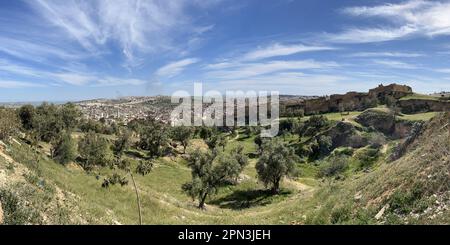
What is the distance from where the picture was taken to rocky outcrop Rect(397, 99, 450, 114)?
150750 mm

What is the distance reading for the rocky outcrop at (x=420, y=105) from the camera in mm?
150750

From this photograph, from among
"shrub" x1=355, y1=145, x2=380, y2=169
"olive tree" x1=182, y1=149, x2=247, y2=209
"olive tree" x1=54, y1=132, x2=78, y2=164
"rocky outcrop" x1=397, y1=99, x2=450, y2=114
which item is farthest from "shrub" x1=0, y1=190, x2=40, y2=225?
"rocky outcrop" x1=397, y1=99, x2=450, y2=114

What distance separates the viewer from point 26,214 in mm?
14664

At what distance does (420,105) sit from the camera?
158250mm

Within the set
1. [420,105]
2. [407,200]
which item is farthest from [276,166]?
[420,105]

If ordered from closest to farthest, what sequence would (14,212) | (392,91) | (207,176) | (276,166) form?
(14,212), (207,176), (276,166), (392,91)

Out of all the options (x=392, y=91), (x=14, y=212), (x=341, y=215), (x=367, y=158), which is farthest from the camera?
(x=392, y=91)

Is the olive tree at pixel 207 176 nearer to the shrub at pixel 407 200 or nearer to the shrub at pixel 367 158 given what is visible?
the shrub at pixel 407 200

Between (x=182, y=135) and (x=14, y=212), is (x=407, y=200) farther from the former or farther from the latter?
(x=182, y=135)

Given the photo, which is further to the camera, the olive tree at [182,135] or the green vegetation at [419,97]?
the green vegetation at [419,97]

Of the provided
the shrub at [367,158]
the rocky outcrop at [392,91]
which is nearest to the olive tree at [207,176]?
the shrub at [367,158]

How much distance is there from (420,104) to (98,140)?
14322cm
